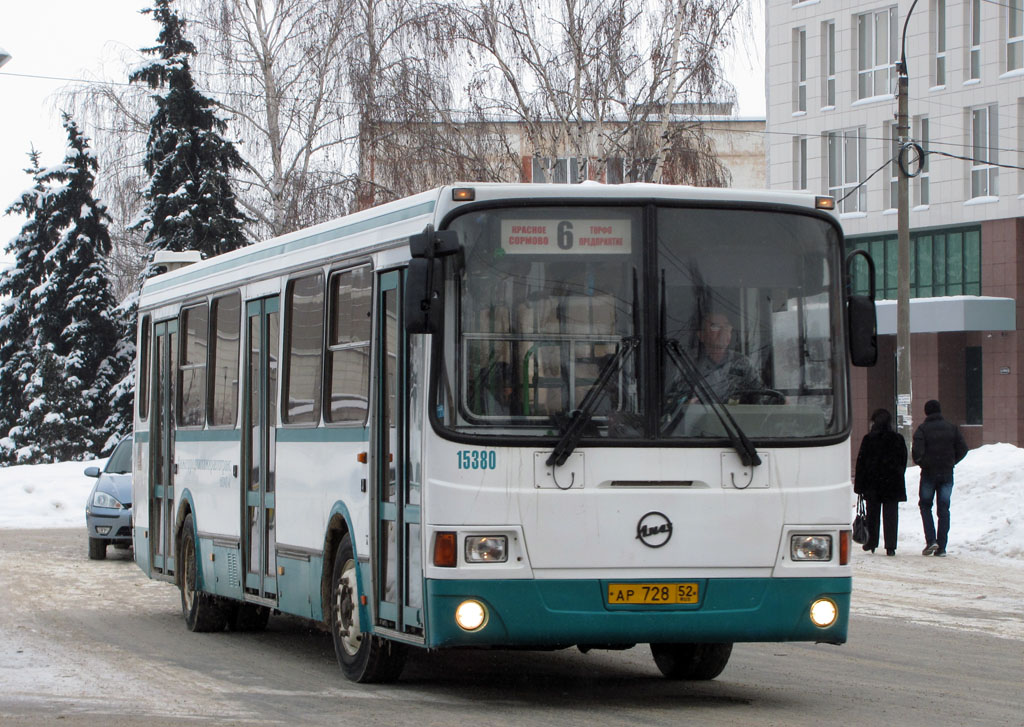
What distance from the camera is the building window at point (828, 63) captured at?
54.2 metres

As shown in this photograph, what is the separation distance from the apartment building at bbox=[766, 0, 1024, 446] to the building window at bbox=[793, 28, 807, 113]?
4 cm

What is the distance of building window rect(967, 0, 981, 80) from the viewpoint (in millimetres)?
49625

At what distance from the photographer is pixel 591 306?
9.45m

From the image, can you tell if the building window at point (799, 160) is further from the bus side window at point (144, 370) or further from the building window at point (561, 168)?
the bus side window at point (144, 370)

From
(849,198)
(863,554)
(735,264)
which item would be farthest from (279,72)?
(735,264)

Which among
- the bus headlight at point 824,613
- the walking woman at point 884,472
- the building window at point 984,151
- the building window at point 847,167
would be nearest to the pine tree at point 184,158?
the building window at point 847,167

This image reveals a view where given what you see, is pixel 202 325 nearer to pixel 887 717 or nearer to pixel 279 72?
pixel 887 717

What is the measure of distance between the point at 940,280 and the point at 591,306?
43.0 metres

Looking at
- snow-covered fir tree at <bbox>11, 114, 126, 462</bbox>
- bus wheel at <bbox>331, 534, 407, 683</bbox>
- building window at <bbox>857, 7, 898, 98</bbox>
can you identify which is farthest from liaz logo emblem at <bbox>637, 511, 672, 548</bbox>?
snow-covered fir tree at <bbox>11, 114, 126, 462</bbox>

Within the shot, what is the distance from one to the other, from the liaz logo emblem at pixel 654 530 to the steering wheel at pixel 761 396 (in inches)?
30.2

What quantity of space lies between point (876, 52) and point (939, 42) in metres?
2.33

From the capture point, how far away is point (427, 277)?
913cm

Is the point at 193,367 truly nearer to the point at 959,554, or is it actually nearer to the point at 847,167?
the point at 959,554

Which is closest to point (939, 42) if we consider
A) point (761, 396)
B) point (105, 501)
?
point (105, 501)
